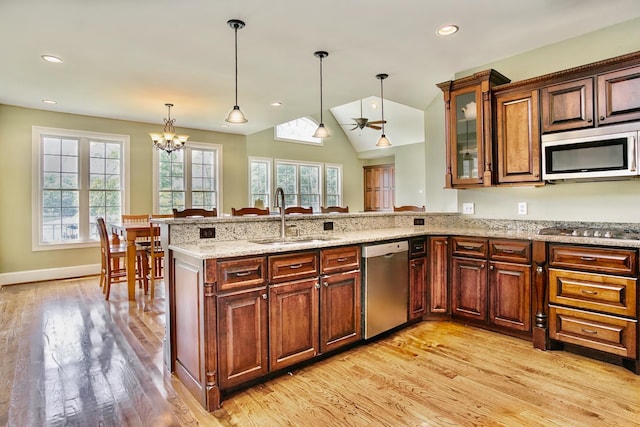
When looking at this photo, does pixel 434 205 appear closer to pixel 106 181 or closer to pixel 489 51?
pixel 489 51

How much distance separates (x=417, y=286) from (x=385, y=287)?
0.53 m

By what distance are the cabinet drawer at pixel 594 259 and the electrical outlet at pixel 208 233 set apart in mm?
2537

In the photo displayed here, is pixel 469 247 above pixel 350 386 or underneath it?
above

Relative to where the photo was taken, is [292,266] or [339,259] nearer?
[292,266]

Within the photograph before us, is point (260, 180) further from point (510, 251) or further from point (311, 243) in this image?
point (510, 251)

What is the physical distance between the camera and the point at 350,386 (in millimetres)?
2281

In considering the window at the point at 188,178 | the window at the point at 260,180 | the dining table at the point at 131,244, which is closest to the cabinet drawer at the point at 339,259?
the dining table at the point at 131,244

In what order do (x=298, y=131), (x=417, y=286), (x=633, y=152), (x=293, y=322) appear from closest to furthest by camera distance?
1. (x=293, y=322)
2. (x=633, y=152)
3. (x=417, y=286)
4. (x=298, y=131)

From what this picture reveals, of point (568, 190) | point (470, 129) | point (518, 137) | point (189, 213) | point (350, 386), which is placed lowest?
point (350, 386)

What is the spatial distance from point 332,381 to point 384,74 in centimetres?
323

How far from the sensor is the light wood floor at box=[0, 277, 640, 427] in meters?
1.94

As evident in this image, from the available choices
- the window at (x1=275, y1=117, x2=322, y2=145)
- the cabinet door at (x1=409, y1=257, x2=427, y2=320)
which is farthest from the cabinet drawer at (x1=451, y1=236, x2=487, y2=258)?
the window at (x1=275, y1=117, x2=322, y2=145)

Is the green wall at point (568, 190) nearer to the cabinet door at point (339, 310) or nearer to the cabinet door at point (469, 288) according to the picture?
the cabinet door at point (469, 288)

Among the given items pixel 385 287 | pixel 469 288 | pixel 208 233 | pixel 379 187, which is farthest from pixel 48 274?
pixel 379 187
